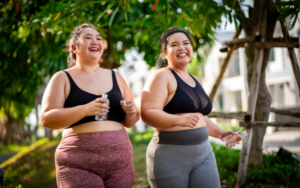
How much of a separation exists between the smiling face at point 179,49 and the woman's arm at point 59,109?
2.79 ft

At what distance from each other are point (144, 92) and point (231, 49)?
106 inches

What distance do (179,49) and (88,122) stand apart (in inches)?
38.3

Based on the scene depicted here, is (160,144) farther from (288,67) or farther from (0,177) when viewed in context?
(288,67)

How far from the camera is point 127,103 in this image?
81.8 inches

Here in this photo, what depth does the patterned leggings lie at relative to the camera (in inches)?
85.4

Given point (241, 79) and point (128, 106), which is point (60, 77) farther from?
point (241, 79)

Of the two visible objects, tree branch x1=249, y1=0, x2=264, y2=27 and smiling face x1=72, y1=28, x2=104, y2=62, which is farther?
tree branch x1=249, y1=0, x2=264, y2=27

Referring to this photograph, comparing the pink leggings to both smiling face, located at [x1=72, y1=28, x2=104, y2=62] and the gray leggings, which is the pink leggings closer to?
the gray leggings

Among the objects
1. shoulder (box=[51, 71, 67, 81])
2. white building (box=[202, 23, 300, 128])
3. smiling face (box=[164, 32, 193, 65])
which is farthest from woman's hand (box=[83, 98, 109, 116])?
white building (box=[202, 23, 300, 128])

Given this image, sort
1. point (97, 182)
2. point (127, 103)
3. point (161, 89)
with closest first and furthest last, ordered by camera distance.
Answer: point (97, 182) → point (127, 103) → point (161, 89)

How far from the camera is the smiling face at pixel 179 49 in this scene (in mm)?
2398

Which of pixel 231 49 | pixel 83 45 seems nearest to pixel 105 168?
pixel 83 45

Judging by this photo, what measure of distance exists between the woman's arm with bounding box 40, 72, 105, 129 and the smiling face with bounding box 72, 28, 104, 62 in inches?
11.2

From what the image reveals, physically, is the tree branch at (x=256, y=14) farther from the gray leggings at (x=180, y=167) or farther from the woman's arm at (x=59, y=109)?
the woman's arm at (x=59, y=109)
